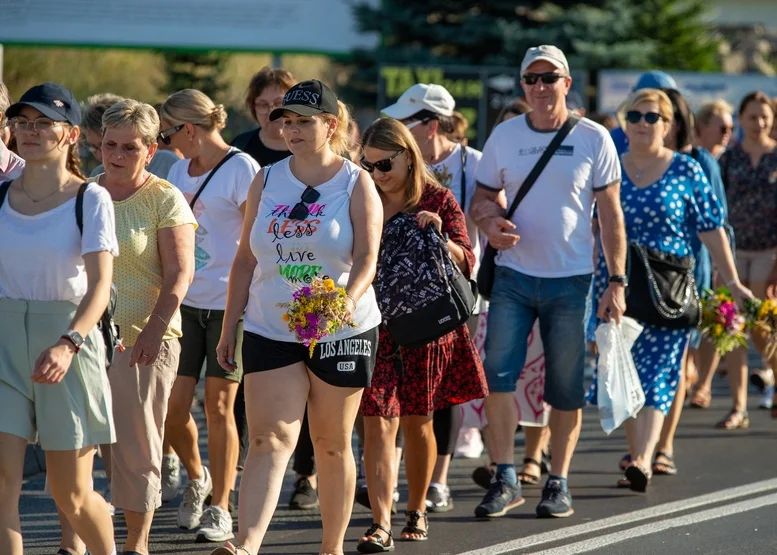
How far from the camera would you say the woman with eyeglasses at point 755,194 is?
10406 millimetres

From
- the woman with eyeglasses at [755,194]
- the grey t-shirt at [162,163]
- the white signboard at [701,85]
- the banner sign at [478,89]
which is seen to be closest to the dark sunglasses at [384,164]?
the grey t-shirt at [162,163]

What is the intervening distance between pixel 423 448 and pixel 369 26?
1978 centimetres

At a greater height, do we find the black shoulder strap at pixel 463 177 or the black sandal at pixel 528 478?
the black shoulder strap at pixel 463 177

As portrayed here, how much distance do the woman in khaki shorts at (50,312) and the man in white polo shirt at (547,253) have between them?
2649mm

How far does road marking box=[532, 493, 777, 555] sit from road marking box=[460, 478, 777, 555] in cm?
11

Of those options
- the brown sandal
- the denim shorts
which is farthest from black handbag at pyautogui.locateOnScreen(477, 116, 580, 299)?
the brown sandal

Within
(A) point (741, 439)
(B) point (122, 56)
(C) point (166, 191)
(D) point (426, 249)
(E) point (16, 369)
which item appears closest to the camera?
(E) point (16, 369)

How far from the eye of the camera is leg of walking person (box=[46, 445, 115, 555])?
495 cm

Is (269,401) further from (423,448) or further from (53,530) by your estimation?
(53,530)

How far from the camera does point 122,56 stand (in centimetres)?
3884

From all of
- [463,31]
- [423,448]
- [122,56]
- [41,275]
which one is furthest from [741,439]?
[122,56]

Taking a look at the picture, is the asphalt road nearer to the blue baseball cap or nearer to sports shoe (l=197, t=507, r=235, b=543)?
sports shoe (l=197, t=507, r=235, b=543)

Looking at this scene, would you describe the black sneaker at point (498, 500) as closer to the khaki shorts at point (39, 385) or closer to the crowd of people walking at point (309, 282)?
the crowd of people walking at point (309, 282)

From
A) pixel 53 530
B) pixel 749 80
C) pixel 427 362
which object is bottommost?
pixel 53 530
